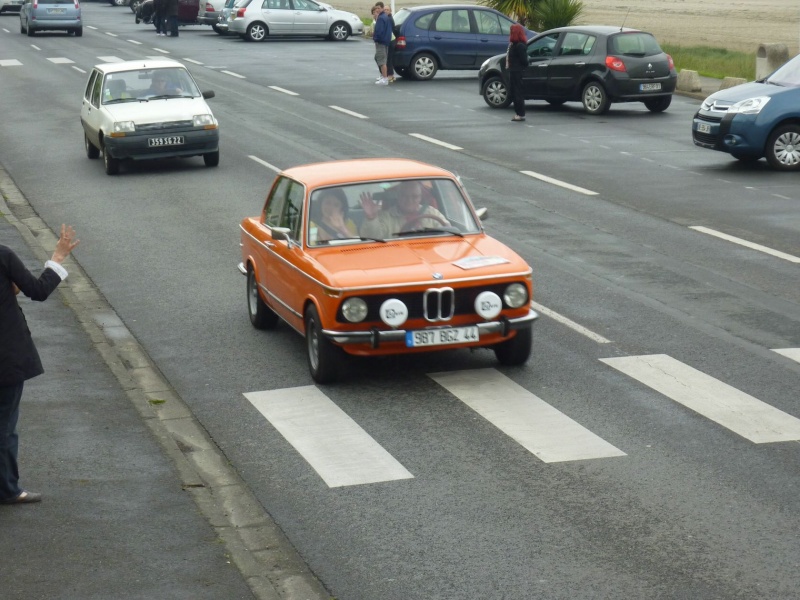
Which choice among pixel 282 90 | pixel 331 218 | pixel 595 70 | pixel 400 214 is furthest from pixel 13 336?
pixel 282 90

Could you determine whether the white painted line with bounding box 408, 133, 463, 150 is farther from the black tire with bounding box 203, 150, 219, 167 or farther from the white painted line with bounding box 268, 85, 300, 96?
the white painted line with bounding box 268, 85, 300, 96

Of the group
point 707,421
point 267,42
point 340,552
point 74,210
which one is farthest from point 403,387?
point 267,42

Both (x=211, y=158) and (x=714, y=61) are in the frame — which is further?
(x=714, y=61)

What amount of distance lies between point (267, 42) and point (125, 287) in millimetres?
38092

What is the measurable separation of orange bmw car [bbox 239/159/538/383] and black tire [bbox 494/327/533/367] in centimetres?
1

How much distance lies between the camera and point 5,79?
37.9m

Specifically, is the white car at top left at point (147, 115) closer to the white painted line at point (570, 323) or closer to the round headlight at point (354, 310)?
the white painted line at point (570, 323)

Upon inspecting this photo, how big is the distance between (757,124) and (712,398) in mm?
12579

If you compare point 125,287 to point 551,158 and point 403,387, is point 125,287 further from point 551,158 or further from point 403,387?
point 551,158

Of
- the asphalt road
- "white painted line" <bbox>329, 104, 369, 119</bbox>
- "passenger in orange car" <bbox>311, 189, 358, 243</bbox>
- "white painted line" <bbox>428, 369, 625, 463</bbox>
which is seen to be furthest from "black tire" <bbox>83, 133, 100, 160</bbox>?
"white painted line" <bbox>428, 369, 625, 463</bbox>

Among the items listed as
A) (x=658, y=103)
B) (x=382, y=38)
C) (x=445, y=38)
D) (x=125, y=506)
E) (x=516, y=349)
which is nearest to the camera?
(x=125, y=506)

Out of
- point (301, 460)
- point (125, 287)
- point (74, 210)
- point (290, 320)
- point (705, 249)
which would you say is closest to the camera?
point (301, 460)

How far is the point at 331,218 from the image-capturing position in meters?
11.2

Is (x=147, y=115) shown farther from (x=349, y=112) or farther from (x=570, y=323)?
(x=570, y=323)
